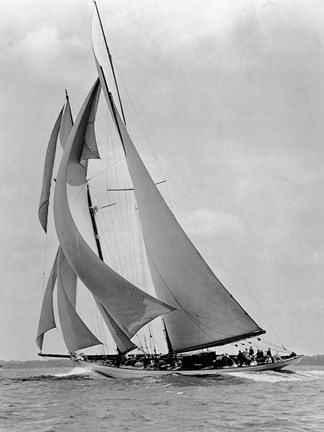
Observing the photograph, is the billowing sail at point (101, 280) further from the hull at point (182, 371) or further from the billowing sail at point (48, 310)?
the billowing sail at point (48, 310)

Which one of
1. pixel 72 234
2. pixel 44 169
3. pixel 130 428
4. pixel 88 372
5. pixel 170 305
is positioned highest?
pixel 44 169

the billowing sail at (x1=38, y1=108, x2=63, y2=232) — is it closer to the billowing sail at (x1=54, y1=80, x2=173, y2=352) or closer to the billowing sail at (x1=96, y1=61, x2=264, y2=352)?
the billowing sail at (x1=54, y1=80, x2=173, y2=352)

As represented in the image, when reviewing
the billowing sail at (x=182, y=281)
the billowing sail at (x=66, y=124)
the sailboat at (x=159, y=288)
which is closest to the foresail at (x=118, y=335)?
the sailboat at (x=159, y=288)

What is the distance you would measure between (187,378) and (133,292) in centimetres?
484

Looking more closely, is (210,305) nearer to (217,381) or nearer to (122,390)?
(217,381)

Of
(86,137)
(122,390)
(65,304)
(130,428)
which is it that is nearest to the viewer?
(130,428)

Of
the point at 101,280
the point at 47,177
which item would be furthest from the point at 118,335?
the point at 47,177

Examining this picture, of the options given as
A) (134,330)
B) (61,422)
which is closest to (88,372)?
(134,330)

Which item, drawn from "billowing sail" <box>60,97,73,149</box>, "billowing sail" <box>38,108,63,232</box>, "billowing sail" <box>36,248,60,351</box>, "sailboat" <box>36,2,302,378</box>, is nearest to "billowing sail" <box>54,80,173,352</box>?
"sailboat" <box>36,2,302,378</box>

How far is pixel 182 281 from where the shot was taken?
111 feet

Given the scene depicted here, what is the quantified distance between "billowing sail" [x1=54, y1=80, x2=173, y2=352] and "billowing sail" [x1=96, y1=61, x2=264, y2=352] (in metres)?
1.70

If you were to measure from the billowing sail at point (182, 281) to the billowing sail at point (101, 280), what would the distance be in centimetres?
170

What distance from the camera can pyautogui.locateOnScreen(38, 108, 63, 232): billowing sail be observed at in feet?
133

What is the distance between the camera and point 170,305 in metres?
34.6
